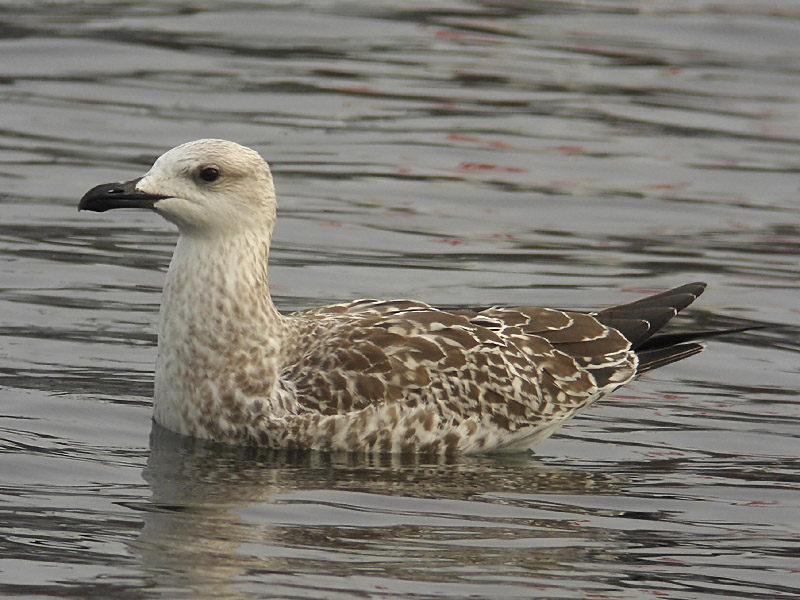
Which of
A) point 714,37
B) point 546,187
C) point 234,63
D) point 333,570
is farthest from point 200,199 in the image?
point 714,37

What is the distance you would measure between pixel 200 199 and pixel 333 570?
Result: 2.49 m

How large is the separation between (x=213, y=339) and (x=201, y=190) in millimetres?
768

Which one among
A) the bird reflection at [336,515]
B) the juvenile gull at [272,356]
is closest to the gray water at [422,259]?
the bird reflection at [336,515]

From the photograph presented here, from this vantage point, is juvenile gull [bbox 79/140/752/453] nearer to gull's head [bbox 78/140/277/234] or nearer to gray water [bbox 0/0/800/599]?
gull's head [bbox 78/140/277/234]

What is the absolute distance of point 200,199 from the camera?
8.74 metres

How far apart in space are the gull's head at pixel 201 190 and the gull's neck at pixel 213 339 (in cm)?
11

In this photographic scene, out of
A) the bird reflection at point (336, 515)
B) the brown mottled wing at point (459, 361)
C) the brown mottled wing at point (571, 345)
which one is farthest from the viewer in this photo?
the brown mottled wing at point (571, 345)

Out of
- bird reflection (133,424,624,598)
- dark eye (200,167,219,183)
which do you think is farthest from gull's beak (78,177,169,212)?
bird reflection (133,424,624,598)

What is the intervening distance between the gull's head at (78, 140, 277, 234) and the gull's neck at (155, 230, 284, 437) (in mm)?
113

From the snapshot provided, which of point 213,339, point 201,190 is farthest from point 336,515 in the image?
point 201,190

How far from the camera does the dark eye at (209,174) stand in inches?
345

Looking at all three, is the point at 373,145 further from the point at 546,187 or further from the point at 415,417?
the point at 415,417

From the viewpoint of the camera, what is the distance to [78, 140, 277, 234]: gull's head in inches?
341

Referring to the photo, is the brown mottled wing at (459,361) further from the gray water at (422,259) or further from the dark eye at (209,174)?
the dark eye at (209,174)
